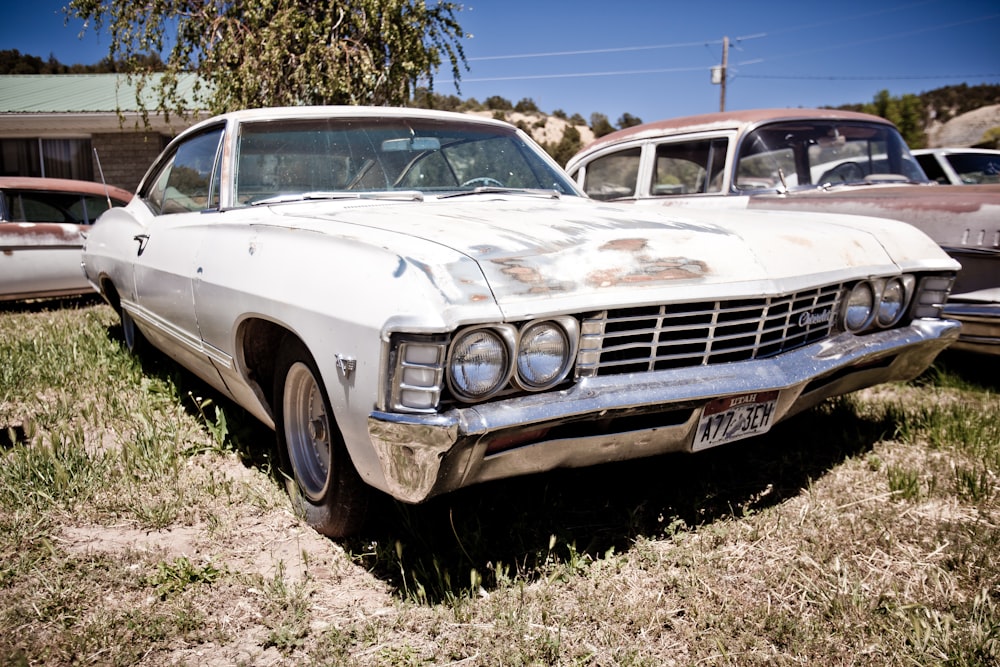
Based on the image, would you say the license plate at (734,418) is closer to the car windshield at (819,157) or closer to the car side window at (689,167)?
the car windshield at (819,157)

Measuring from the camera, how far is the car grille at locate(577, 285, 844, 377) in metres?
2.15

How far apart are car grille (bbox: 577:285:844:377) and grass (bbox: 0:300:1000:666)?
2.09ft

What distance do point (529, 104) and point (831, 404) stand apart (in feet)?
131

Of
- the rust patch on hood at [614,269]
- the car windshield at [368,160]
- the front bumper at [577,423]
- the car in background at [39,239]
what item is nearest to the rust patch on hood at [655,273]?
the rust patch on hood at [614,269]

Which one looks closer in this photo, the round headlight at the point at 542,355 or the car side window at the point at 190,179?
the round headlight at the point at 542,355

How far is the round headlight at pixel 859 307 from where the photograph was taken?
2.87 metres

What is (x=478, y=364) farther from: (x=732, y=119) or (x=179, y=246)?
(x=732, y=119)

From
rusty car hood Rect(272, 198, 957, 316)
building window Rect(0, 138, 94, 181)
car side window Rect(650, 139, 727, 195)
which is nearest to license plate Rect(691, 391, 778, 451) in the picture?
rusty car hood Rect(272, 198, 957, 316)

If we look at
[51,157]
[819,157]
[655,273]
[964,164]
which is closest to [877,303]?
[655,273]

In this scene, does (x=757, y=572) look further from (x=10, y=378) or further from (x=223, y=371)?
(x=10, y=378)

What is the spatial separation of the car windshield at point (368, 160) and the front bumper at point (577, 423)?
141 centimetres

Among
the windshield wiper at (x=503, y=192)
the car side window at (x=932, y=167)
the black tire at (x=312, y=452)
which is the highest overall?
the car side window at (x=932, y=167)

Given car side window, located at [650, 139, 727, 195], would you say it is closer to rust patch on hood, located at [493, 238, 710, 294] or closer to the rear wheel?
rust patch on hood, located at [493, 238, 710, 294]

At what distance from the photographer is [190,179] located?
144 inches
